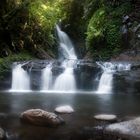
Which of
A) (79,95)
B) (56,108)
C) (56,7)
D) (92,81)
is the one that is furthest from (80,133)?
(56,7)

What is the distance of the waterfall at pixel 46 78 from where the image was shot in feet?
54.9

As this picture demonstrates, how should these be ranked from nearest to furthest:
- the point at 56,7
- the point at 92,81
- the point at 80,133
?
the point at 80,133
the point at 92,81
the point at 56,7

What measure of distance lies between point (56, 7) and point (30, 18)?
474 centimetres

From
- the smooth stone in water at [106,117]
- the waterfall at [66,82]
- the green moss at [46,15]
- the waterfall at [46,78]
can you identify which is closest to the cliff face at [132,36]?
the waterfall at [66,82]

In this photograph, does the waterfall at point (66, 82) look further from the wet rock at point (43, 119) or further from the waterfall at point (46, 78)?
the wet rock at point (43, 119)

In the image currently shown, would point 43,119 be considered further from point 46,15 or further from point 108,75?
point 46,15

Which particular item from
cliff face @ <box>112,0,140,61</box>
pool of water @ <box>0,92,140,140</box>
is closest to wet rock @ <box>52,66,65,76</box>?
pool of water @ <box>0,92,140,140</box>

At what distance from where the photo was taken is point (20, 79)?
17078 millimetres

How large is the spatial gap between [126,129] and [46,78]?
8.32m

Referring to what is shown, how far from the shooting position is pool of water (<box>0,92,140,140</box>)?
357 inches

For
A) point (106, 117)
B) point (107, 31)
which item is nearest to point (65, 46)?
point (107, 31)

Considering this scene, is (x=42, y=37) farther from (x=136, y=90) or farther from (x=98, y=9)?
(x=136, y=90)

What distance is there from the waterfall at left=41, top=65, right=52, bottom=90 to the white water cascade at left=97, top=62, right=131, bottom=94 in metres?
2.22

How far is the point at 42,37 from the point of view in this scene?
2269 centimetres
